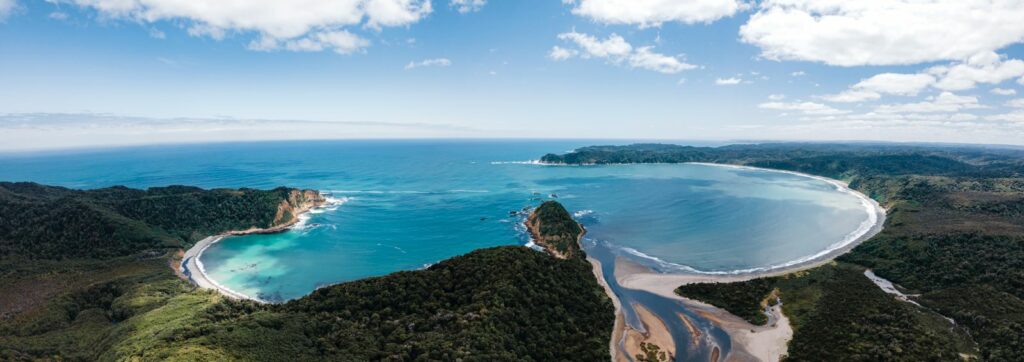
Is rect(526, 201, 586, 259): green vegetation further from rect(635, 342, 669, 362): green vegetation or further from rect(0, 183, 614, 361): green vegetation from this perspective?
rect(635, 342, 669, 362): green vegetation

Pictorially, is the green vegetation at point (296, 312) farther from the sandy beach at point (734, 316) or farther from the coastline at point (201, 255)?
the sandy beach at point (734, 316)

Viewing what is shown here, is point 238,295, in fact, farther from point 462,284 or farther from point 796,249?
point 796,249

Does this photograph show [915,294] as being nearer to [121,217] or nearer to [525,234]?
[525,234]

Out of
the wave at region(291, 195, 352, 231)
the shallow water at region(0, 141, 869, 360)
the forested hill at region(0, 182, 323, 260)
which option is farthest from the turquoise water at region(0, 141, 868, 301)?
the forested hill at region(0, 182, 323, 260)

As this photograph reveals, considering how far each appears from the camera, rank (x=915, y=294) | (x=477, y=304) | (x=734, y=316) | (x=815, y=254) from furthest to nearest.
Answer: (x=815, y=254), (x=915, y=294), (x=734, y=316), (x=477, y=304)

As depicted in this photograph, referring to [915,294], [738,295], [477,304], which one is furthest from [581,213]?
[477,304]
